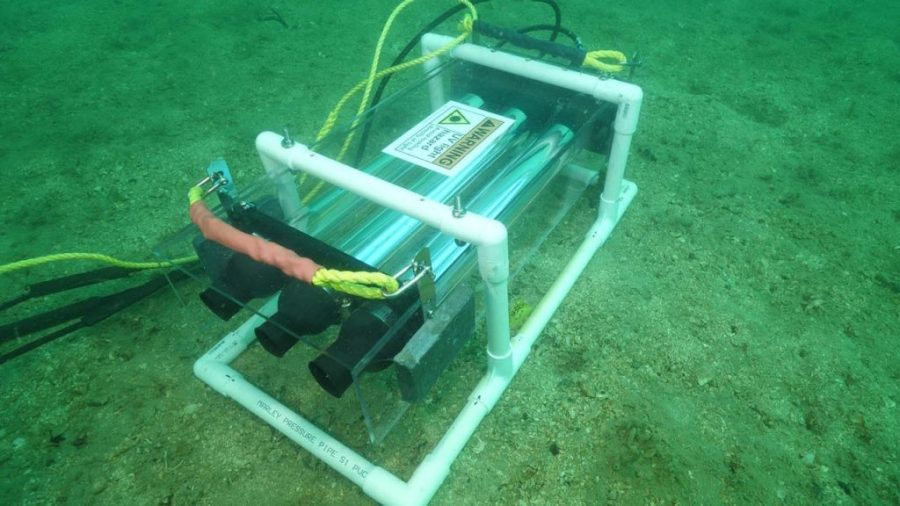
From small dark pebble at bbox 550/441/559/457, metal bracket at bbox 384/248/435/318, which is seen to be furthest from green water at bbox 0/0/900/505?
metal bracket at bbox 384/248/435/318

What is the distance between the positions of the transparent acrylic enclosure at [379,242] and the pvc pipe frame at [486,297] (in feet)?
0.19

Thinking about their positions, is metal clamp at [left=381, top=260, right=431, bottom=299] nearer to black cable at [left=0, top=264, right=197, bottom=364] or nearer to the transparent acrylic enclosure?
the transparent acrylic enclosure

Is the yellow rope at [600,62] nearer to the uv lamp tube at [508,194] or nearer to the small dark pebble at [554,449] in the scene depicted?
the uv lamp tube at [508,194]

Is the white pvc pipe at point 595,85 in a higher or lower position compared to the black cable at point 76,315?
higher

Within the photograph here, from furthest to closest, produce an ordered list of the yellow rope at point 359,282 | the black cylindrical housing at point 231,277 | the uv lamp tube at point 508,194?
1. the uv lamp tube at point 508,194
2. the black cylindrical housing at point 231,277
3. the yellow rope at point 359,282

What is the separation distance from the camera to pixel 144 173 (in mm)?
1666

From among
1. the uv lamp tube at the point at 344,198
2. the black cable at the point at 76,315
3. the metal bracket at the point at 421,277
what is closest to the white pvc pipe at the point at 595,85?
the uv lamp tube at the point at 344,198

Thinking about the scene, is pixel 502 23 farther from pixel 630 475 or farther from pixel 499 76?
pixel 630 475

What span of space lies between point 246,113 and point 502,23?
1.42m

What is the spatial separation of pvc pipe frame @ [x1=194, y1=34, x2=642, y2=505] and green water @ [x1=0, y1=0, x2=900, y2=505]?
57mm

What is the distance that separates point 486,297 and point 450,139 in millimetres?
363

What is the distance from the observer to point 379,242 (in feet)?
3.15

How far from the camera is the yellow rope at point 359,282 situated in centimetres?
67

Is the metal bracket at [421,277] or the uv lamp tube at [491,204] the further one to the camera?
the uv lamp tube at [491,204]
